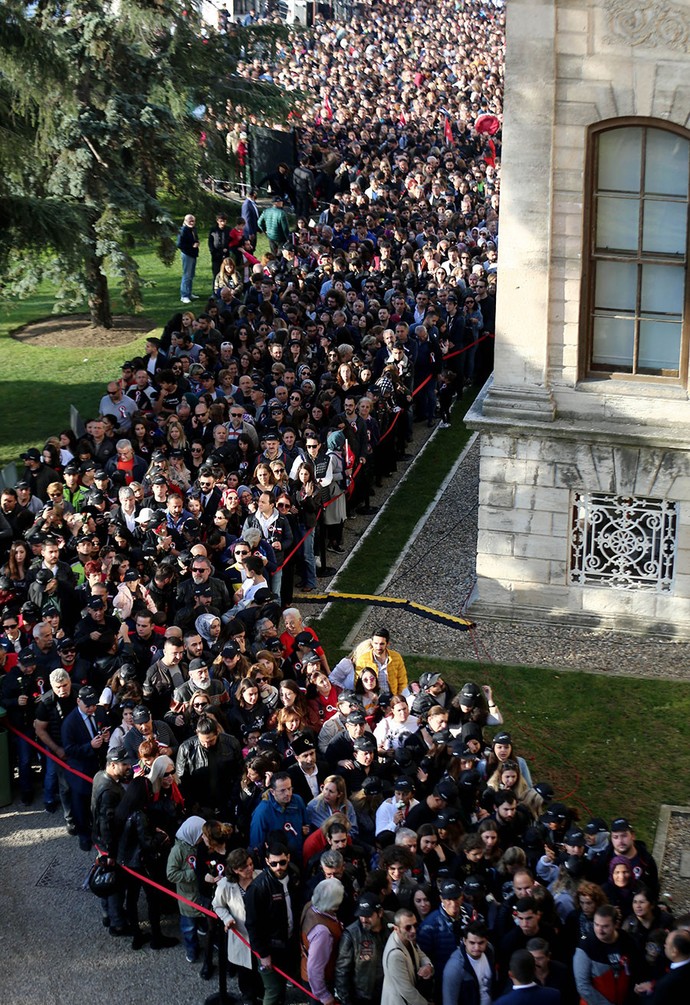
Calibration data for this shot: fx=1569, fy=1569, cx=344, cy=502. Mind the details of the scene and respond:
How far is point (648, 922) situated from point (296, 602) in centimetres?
810

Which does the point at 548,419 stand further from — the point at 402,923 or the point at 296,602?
the point at 402,923

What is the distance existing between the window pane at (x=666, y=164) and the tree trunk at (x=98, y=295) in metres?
11.8

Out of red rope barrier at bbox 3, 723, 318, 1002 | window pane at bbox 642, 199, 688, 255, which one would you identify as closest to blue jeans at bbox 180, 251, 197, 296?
window pane at bbox 642, 199, 688, 255

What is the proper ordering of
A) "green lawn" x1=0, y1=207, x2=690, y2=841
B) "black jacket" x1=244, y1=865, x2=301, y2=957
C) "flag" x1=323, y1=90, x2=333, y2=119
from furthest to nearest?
"flag" x1=323, y1=90, x2=333, y2=119, "green lawn" x1=0, y1=207, x2=690, y2=841, "black jacket" x1=244, y1=865, x2=301, y2=957

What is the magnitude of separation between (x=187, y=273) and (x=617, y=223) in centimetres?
1513

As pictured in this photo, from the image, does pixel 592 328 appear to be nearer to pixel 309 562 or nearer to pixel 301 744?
pixel 309 562

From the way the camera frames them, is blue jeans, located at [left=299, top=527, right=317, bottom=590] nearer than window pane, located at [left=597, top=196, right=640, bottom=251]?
No

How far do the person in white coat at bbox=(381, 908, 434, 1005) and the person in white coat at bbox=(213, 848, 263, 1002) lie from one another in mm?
1228

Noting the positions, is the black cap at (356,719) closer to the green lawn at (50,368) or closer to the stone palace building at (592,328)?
the stone palace building at (592,328)

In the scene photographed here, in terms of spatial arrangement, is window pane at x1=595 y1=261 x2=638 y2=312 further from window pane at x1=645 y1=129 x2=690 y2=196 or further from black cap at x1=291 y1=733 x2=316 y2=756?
black cap at x1=291 y1=733 x2=316 y2=756

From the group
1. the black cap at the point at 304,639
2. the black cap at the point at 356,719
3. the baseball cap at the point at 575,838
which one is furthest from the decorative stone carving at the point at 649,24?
the baseball cap at the point at 575,838

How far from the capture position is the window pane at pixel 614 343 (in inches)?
637

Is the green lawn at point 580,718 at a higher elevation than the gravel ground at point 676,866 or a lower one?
higher

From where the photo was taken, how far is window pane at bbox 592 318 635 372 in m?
16.2
